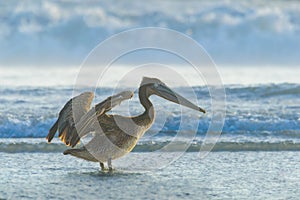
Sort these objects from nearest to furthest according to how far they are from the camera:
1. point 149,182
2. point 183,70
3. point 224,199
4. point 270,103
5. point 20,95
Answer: point 224,199 < point 149,182 < point 270,103 < point 20,95 < point 183,70

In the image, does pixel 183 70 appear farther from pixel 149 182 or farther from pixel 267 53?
pixel 149 182

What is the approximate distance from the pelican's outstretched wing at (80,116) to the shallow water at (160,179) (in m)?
0.36

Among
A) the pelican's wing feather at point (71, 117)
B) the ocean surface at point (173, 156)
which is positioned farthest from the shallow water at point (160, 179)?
the pelican's wing feather at point (71, 117)

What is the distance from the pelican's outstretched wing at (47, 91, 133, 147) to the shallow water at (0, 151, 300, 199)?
0.36m

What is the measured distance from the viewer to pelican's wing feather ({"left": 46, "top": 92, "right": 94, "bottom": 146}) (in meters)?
6.21

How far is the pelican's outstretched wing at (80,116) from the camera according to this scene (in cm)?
589

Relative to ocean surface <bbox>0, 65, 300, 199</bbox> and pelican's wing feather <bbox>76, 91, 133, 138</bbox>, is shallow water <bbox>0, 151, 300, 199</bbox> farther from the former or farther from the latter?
pelican's wing feather <bbox>76, 91, 133, 138</bbox>

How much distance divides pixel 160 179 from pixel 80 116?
2.89 feet

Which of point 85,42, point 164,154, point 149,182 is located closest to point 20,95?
point 164,154

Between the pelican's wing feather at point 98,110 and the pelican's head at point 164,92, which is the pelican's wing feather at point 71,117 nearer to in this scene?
the pelican's wing feather at point 98,110

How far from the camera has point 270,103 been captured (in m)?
12.1

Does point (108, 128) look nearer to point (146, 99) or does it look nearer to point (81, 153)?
point (81, 153)

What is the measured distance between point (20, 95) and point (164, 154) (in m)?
5.98

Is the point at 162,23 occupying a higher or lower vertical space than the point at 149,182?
higher
